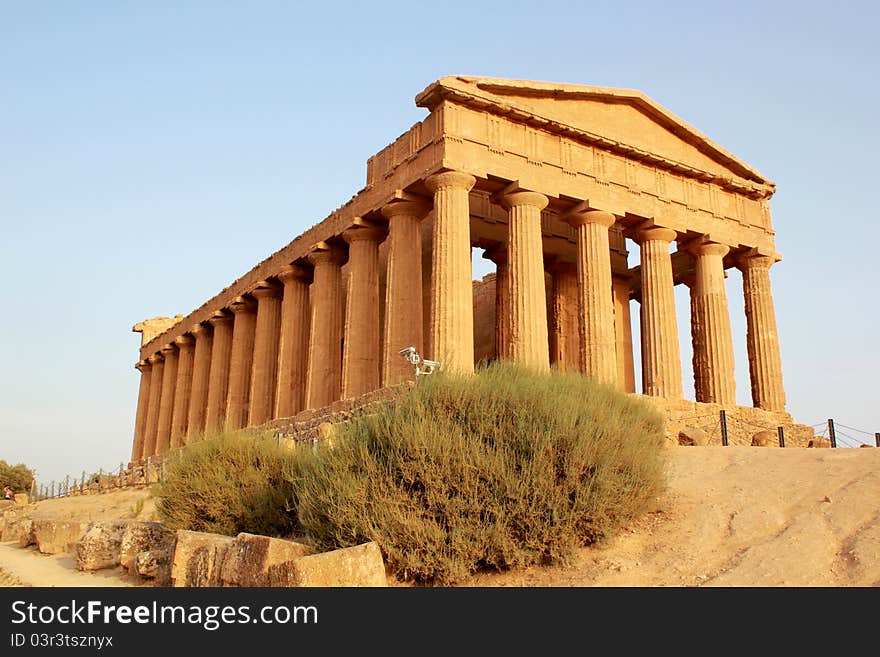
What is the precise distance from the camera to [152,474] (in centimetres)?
2538

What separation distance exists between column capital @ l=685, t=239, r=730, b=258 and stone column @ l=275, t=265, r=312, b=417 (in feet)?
40.2

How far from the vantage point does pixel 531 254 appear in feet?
66.0

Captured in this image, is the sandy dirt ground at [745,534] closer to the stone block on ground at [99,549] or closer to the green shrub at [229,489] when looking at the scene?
the stone block on ground at [99,549]

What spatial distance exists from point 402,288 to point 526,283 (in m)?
3.18

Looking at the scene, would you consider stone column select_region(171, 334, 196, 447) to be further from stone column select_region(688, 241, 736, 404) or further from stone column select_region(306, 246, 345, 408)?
stone column select_region(688, 241, 736, 404)

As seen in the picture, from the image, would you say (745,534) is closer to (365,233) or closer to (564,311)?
(365,233)

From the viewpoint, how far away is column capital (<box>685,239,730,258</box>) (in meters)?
24.2

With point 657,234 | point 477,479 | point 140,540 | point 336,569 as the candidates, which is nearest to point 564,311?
point 657,234

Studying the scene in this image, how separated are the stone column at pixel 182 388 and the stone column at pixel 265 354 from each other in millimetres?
7842

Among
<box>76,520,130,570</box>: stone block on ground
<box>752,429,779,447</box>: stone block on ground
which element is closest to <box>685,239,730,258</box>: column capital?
<box>752,429,779,447</box>: stone block on ground

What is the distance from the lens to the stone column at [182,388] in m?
35.3

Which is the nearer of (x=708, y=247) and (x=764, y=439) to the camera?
(x=764, y=439)

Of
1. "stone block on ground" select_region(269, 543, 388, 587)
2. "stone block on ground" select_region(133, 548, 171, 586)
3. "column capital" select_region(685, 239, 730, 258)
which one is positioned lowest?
"stone block on ground" select_region(269, 543, 388, 587)
